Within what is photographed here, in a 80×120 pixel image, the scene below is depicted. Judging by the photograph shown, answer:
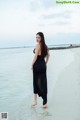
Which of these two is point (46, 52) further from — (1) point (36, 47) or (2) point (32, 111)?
(2) point (32, 111)

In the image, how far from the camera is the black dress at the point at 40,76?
208 inches

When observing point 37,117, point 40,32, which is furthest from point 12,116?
point 40,32

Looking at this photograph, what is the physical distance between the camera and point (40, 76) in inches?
211

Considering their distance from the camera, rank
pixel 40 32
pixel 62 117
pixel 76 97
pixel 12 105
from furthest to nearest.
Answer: pixel 76 97 → pixel 12 105 → pixel 40 32 → pixel 62 117

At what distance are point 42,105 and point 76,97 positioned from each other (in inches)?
21.8

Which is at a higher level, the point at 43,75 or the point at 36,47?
the point at 36,47

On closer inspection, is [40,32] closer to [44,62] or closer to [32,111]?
[44,62]

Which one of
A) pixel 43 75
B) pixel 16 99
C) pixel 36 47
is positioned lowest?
pixel 16 99

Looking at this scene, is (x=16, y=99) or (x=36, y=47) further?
(x=16, y=99)

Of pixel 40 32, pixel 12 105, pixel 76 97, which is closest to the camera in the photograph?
pixel 40 32

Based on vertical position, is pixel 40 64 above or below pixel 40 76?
above

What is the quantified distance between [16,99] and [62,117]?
138cm

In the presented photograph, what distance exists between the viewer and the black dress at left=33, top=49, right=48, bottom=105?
529 centimetres

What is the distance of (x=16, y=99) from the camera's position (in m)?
5.96
